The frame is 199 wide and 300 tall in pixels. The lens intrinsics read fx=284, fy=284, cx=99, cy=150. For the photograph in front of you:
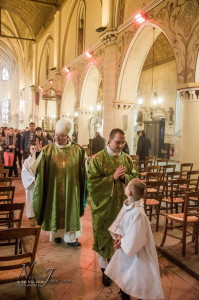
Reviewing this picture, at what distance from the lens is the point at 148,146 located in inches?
383

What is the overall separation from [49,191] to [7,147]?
19.3ft

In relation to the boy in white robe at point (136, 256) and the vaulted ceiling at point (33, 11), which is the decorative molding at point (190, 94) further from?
the vaulted ceiling at point (33, 11)

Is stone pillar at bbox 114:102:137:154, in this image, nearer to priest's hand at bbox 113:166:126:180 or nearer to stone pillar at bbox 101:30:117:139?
stone pillar at bbox 101:30:117:139

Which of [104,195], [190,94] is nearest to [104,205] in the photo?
[104,195]

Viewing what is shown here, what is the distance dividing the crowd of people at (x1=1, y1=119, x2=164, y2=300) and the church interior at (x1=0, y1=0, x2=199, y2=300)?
43cm

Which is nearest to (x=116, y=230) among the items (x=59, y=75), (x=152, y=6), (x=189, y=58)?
(x=189, y=58)

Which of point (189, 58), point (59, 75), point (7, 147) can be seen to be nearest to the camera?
point (189, 58)

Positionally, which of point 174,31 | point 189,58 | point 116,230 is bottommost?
point 116,230

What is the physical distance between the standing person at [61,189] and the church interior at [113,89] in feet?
1.22

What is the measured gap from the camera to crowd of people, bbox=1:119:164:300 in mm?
2383

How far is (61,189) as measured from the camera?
4.16m

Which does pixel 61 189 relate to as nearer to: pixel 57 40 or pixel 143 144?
pixel 143 144

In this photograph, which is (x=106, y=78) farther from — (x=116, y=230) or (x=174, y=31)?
(x=116, y=230)

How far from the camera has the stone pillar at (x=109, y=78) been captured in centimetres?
1112
